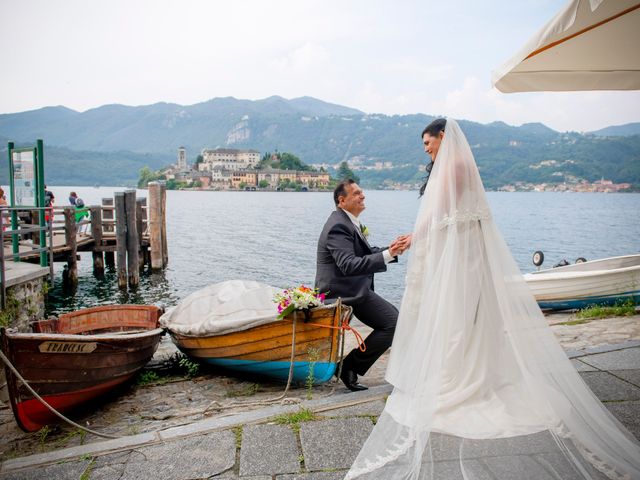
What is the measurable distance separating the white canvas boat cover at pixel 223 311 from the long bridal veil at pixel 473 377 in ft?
7.67

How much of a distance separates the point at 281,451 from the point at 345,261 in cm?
194

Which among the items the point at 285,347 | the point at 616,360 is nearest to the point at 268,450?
the point at 285,347

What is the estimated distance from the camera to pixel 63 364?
213 inches

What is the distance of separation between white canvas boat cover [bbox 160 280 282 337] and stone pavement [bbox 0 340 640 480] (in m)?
1.75

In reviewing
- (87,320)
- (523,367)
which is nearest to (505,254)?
(523,367)

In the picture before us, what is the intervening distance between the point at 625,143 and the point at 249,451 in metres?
140

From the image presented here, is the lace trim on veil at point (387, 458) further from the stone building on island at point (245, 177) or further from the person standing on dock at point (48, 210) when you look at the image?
the stone building on island at point (245, 177)

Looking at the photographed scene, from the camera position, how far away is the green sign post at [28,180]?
11.3m

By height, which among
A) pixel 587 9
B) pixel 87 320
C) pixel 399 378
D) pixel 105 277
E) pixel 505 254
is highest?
pixel 587 9

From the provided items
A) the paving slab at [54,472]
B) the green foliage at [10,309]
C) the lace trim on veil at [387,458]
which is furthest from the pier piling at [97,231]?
the lace trim on veil at [387,458]

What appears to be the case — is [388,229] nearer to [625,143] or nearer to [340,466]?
[340,466]

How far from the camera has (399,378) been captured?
3877 millimetres

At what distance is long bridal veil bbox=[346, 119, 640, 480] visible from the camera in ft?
10.0

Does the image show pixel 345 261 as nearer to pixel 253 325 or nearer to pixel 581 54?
pixel 253 325
